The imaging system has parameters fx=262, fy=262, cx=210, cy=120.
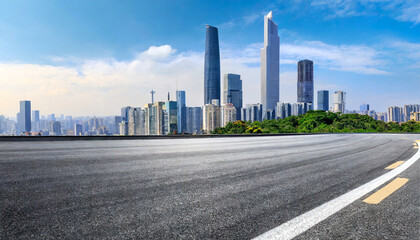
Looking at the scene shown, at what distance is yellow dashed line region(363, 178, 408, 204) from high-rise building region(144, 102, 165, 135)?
17844 cm

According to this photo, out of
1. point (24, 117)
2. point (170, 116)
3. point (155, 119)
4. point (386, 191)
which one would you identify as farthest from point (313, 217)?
point (24, 117)

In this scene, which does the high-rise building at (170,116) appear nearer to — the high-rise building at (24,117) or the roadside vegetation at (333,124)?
the high-rise building at (24,117)

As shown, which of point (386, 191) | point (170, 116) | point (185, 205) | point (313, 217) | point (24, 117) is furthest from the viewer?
point (170, 116)

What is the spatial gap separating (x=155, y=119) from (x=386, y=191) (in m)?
183

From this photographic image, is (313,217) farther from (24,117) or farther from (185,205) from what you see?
(24,117)

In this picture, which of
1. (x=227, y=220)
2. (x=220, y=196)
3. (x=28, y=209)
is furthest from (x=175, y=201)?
(x=28, y=209)

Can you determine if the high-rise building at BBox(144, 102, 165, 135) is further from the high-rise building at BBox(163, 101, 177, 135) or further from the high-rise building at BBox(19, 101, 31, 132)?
the high-rise building at BBox(19, 101, 31, 132)

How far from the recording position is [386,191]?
3.63 m

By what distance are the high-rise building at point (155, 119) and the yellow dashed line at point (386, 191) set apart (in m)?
178

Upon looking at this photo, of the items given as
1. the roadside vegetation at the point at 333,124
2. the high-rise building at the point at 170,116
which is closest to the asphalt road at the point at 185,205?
the roadside vegetation at the point at 333,124

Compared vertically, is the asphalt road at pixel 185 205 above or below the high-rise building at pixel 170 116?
below

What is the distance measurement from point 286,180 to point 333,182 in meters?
0.72

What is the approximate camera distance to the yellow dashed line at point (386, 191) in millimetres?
3172

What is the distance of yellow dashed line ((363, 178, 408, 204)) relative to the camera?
10.4 feet
